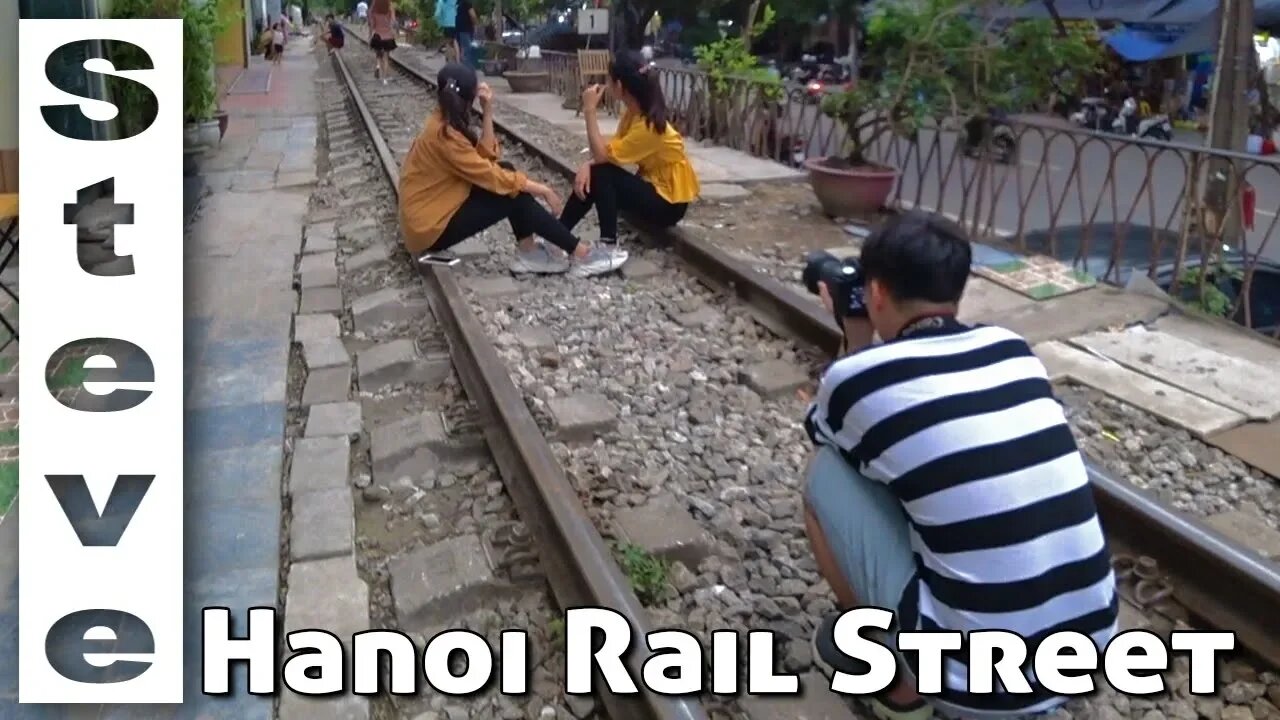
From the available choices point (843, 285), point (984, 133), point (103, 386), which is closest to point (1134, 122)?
point (984, 133)

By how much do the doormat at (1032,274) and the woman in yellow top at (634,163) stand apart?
1876 mm

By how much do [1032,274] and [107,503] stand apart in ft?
17.4

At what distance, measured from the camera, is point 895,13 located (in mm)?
7637

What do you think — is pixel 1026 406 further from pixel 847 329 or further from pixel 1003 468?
pixel 847 329

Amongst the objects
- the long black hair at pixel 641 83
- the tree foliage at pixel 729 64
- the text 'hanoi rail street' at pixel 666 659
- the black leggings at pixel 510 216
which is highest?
the tree foliage at pixel 729 64

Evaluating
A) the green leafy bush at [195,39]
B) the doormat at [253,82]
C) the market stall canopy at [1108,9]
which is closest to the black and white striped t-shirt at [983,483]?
the green leafy bush at [195,39]

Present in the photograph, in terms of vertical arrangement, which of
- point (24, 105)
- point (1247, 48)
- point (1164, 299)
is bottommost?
point (1164, 299)

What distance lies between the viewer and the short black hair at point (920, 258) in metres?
2.41

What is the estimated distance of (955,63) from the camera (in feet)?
24.6

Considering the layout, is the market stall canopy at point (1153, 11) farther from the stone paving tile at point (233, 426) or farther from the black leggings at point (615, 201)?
the stone paving tile at point (233, 426)

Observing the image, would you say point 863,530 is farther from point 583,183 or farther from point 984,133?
point 984,133

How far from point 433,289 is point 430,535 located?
9.04ft

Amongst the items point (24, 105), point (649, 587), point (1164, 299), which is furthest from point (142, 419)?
point (1164, 299)

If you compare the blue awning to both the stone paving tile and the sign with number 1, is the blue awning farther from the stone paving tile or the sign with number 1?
the stone paving tile
